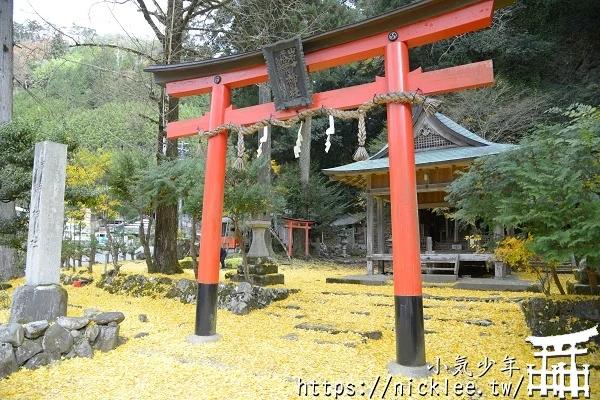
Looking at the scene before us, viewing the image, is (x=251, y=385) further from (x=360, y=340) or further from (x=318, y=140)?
(x=318, y=140)

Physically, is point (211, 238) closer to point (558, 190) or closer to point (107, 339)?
point (107, 339)

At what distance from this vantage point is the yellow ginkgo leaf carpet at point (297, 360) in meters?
3.94

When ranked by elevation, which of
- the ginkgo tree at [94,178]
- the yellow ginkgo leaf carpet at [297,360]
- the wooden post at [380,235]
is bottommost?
the yellow ginkgo leaf carpet at [297,360]

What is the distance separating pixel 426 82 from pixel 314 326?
13.0 feet

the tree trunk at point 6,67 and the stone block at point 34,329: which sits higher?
the tree trunk at point 6,67

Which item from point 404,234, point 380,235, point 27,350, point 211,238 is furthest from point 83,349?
point 380,235

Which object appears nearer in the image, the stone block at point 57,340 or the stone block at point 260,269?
the stone block at point 57,340

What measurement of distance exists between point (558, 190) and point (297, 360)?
3.55 metres

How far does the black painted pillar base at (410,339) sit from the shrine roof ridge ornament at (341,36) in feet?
10.8

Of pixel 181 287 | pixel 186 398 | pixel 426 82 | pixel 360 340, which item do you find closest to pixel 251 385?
pixel 186 398

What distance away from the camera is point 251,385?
406 centimetres

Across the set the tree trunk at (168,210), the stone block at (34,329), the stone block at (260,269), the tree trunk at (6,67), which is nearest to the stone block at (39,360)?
the stone block at (34,329)

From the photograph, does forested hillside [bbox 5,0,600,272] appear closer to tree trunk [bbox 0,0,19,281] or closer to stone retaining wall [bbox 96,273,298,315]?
tree trunk [bbox 0,0,19,281]

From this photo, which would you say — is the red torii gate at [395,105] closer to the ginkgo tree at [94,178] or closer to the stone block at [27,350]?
the stone block at [27,350]
